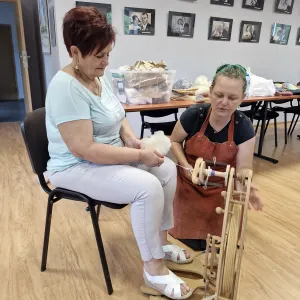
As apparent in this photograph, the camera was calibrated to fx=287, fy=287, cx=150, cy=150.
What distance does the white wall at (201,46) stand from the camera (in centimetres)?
312

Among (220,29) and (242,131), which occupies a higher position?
(220,29)

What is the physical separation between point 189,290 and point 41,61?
13.3ft

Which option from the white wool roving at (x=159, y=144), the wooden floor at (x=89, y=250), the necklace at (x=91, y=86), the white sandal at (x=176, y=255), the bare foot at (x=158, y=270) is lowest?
the wooden floor at (x=89, y=250)

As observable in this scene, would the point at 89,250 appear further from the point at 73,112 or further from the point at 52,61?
the point at 52,61

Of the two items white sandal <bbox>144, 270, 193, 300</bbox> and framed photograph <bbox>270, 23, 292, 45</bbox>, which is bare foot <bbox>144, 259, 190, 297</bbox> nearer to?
white sandal <bbox>144, 270, 193, 300</bbox>

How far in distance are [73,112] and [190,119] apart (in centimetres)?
68

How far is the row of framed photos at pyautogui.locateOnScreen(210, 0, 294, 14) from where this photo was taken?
3.48m

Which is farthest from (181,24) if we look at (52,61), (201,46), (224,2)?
(52,61)

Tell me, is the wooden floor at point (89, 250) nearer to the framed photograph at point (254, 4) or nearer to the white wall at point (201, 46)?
the white wall at point (201, 46)

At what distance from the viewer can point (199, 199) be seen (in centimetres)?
149

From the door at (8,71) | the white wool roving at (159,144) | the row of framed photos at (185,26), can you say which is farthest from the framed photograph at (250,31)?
the door at (8,71)

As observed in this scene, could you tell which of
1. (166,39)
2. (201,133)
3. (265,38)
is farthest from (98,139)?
(265,38)

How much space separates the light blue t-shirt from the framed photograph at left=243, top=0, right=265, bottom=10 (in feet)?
10.3

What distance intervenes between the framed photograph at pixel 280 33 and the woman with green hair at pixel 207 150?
3.11m
